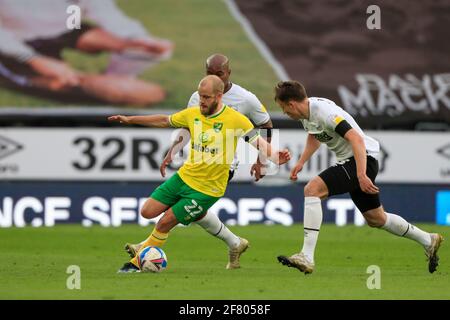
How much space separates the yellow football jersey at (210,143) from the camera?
11.5 meters

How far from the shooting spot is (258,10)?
73.3 feet

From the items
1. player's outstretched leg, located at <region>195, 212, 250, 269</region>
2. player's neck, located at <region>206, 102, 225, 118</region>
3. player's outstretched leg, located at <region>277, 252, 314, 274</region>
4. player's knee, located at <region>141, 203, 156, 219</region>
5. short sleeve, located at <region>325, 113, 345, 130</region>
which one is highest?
player's neck, located at <region>206, 102, 225, 118</region>

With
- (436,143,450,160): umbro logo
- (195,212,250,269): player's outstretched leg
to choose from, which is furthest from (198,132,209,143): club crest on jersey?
(436,143,450,160): umbro logo

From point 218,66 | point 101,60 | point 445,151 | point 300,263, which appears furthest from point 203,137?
point 101,60

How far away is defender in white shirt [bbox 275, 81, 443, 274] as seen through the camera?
1110 cm

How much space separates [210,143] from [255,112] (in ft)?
4.88

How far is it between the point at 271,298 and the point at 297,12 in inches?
528

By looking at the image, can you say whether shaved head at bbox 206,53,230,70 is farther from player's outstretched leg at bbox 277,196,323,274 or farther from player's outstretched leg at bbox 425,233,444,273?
player's outstretched leg at bbox 425,233,444,273

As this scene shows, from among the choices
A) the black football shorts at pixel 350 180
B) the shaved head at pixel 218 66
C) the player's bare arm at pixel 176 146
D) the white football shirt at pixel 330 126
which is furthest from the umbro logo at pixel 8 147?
the black football shorts at pixel 350 180

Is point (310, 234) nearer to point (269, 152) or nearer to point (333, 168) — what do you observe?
point (333, 168)

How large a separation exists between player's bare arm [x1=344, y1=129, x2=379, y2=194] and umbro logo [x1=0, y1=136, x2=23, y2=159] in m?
10.4

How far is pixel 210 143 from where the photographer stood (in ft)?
37.7

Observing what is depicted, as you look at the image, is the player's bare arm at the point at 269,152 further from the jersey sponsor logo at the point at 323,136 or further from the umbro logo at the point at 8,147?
the umbro logo at the point at 8,147

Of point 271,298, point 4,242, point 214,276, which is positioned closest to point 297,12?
point 4,242
